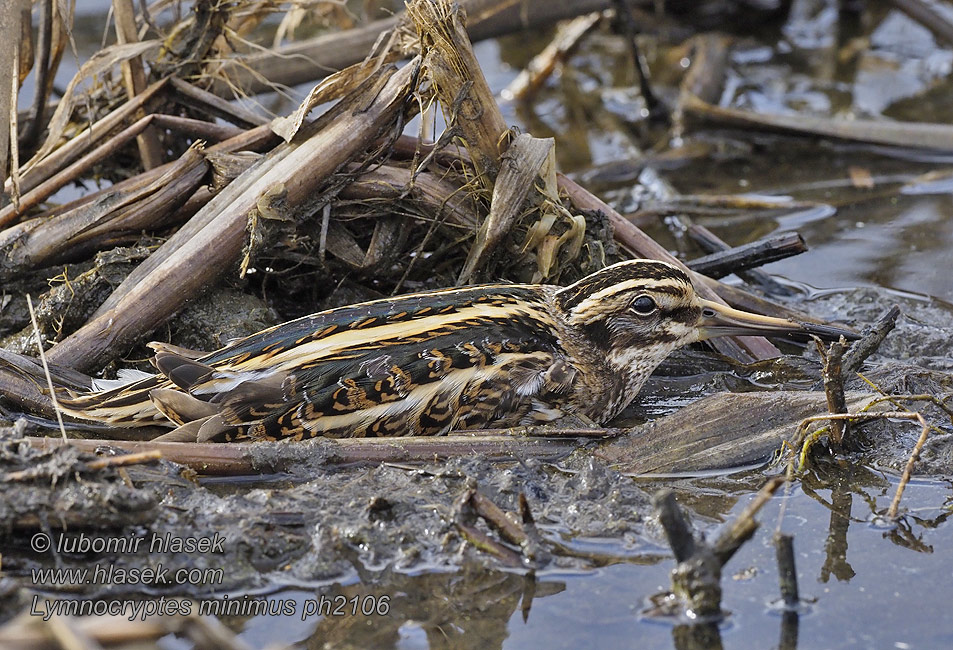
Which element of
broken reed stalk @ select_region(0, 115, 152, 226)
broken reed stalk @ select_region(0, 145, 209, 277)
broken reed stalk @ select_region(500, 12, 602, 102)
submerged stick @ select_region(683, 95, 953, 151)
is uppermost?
broken reed stalk @ select_region(0, 115, 152, 226)

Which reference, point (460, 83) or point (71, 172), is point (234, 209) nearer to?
point (71, 172)

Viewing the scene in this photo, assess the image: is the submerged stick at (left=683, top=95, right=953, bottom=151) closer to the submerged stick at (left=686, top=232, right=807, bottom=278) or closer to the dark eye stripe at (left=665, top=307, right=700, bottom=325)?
the submerged stick at (left=686, top=232, right=807, bottom=278)

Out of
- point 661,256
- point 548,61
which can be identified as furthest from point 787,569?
point 548,61

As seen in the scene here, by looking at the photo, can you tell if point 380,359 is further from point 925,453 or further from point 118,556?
point 925,453

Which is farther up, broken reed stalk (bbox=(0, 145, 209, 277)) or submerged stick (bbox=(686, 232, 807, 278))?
broken reed stalk (bbox=(0, 145, 209, 277))

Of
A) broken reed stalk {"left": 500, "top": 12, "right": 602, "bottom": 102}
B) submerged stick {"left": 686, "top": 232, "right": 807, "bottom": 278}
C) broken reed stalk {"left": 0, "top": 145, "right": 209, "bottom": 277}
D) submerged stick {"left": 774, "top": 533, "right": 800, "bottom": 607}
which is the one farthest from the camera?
broken reed stalk {"left": 500, "top": 12, "right": 602, "bottom": 102}

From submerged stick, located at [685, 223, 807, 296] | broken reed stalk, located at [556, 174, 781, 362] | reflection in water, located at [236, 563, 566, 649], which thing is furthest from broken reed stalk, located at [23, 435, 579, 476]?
submerged stick, located at [685, 223, 807, 296]
